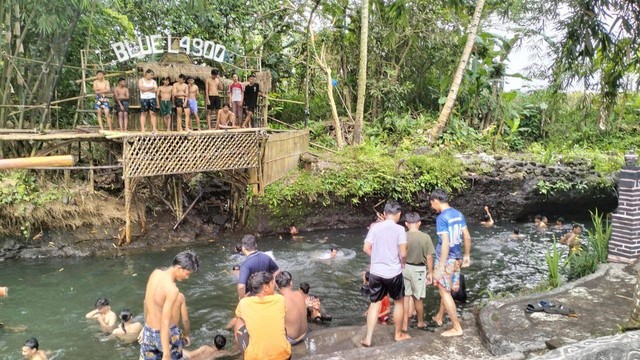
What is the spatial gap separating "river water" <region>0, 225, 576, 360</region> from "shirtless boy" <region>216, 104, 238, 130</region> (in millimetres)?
3121

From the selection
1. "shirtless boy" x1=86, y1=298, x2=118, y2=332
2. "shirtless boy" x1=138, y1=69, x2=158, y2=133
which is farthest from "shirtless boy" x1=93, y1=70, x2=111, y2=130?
"shirtless boy" x1=86, y1=298, x2=118, y2=332

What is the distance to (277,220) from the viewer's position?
1445 centimetres

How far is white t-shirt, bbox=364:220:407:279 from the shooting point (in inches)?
238

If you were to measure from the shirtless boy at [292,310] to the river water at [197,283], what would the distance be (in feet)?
6.07

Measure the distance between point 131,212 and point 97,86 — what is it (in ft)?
10.7

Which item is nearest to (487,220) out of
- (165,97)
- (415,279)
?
(415,279)

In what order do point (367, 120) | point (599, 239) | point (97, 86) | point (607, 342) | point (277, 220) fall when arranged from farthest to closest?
1. point (367, 120)
2. point (277, 220)
3. point (97, 86)
4. point (599, 239)
5. point (607, 342)

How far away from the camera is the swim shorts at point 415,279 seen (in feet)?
22.0

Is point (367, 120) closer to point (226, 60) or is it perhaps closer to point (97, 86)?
point (226, 60)

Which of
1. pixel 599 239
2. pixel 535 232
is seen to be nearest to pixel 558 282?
pixel 599 239

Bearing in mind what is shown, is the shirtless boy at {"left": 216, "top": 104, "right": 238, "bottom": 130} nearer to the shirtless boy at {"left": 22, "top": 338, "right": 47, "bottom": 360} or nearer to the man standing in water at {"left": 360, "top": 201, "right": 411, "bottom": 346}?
the shirtless boy at {"left": 22, "top": 338, "right": 47, "bottom": 360}

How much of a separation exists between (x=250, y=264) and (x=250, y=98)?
8.07 m

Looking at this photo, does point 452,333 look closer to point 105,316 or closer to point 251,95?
point 105,316

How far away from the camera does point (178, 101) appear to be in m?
12.4
